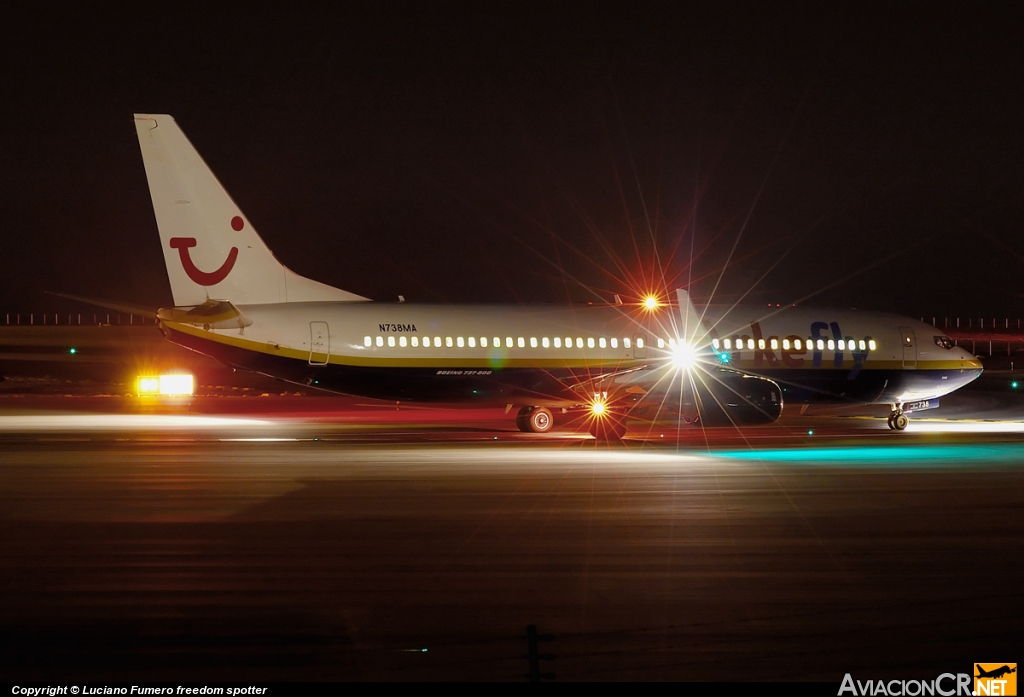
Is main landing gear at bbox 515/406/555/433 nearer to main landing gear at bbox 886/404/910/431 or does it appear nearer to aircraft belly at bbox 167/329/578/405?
aircraft belly at bbox 167/329/578/405

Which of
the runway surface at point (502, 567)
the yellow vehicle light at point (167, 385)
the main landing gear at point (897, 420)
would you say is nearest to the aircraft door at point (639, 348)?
the main landing gear at point (897, 420)

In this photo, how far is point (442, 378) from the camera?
37969mm

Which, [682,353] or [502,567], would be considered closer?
[502,567]

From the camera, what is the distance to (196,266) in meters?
36.1

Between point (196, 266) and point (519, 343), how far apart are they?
34.2 ft

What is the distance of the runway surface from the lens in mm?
8836

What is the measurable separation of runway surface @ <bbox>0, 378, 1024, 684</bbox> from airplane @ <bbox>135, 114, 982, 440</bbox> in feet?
31.3

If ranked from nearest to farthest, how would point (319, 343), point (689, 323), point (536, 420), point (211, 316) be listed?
point (211, 316)
point (319, 343)
point (536, 420)
point (689, 323)

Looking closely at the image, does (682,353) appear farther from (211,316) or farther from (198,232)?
(198,232)

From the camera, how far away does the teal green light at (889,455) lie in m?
25.6

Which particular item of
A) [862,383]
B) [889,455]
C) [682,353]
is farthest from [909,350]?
[889,455]

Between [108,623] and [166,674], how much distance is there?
186cm

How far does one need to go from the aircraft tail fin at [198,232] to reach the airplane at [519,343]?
0.14 ft

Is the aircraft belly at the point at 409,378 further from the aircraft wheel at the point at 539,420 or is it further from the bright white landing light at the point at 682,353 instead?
the bright white landing light at the point at 682,353
